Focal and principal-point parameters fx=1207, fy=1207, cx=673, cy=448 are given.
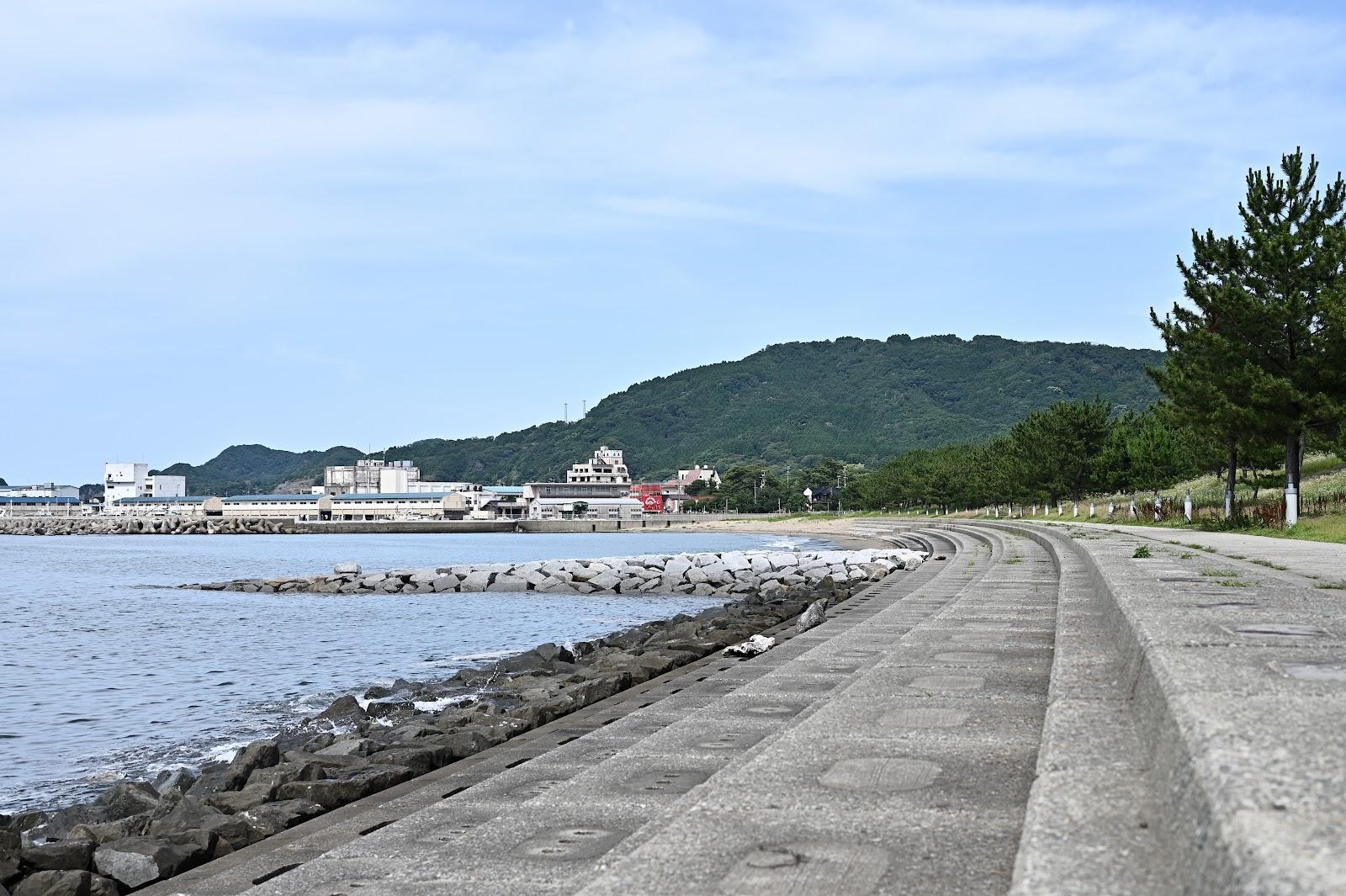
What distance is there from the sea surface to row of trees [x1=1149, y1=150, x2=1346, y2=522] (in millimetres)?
16142

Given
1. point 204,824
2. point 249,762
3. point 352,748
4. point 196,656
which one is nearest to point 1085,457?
point 196,656

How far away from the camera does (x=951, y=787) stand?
17.1 ft

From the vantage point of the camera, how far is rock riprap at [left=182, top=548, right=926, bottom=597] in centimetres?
3984

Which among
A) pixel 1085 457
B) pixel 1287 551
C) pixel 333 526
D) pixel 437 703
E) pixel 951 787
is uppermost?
pixel 1085 457

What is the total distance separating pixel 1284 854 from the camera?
248 centimetres

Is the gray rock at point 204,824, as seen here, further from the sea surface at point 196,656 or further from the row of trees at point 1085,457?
the row of trees at point 1085,457

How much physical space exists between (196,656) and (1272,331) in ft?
92.4

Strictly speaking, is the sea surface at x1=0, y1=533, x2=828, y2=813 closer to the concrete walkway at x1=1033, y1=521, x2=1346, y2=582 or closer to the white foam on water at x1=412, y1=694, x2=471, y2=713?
the white foam on water at x1=412, y1=694, x2=471, y2=713

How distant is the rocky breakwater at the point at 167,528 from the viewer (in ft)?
601

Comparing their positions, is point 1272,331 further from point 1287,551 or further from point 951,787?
point 951,787

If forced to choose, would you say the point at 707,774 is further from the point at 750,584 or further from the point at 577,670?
the point at 750,584

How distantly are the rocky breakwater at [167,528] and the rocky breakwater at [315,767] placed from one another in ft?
566

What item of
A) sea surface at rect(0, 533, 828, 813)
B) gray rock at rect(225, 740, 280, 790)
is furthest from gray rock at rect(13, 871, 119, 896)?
sea surface at rect(0, 533, 828, 813)

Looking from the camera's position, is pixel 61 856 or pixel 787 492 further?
pixel 787 492
